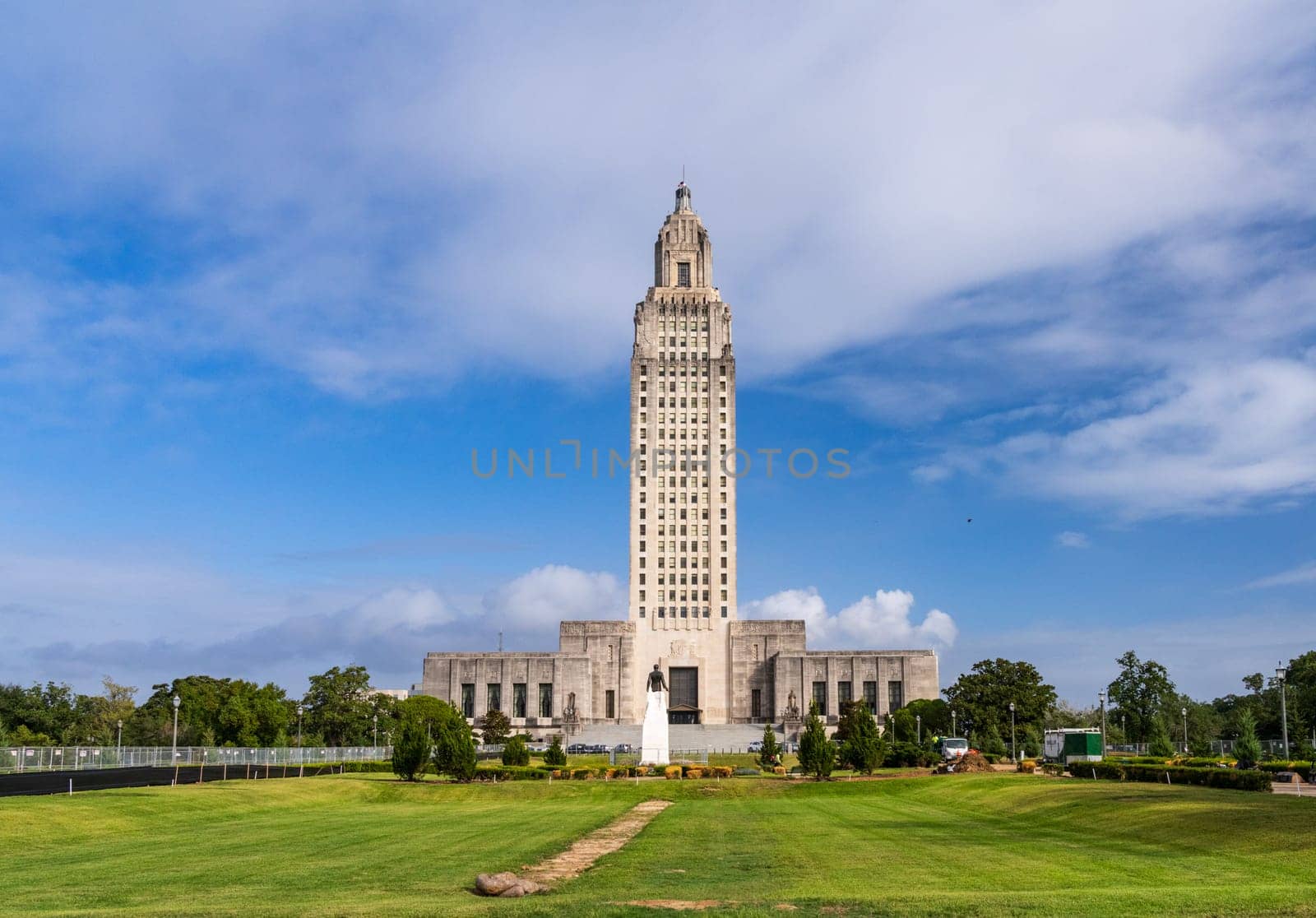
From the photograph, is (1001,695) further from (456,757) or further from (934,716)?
(456,757)

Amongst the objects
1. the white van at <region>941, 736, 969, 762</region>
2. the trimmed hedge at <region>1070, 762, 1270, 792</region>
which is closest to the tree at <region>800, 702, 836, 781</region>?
the trimmed hedge at <region>1070, 762, 1270, 792</region>

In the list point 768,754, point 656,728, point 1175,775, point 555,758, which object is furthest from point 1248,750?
point 555,758

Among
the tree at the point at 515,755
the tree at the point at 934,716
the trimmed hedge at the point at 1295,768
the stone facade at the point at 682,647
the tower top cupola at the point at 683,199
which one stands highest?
the tower top cupola at the point at 683,199

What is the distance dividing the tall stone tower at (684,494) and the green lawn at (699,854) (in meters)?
87.1

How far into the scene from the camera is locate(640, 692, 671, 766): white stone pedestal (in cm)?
6762

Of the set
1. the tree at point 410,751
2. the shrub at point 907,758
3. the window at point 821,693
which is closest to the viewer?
the tree at point 410,751

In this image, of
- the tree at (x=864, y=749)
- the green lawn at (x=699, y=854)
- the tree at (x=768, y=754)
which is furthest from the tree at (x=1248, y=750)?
the tree at (x=768, y=754)

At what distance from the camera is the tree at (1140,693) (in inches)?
4117

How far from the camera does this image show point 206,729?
3816 inches

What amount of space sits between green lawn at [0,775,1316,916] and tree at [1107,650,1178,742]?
2593 inches

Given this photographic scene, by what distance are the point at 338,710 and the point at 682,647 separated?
43.3 metres

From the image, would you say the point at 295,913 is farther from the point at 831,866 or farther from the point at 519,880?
the point at 831,866

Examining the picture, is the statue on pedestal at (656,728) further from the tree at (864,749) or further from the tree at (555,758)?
the tree at (864,749)

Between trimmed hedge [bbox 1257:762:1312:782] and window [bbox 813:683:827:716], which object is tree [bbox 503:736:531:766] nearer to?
trimmed hedge [bbox 1257:762:1312:782]
